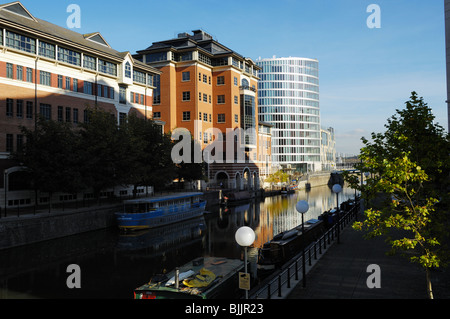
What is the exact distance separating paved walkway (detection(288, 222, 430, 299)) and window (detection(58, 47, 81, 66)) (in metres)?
38.2

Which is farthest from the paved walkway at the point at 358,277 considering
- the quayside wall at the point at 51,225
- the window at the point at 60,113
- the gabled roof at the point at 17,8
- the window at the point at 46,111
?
the gabled roof at the point at 17,8

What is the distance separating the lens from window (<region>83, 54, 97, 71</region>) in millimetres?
46625

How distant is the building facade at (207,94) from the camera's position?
7138 centimetres

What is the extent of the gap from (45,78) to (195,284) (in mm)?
36897

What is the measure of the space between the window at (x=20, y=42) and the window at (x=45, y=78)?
2.60 m

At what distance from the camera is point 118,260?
26344 millimetres

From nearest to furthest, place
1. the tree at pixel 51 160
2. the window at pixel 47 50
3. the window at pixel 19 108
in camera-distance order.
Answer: the tree at pixel 51 160, the window at pixel 19 108, the window at pixel 47 50

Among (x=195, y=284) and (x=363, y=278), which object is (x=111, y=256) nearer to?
(x=195, y=284)

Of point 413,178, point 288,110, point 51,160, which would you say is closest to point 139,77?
point 51,160

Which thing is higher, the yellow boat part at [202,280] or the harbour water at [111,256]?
the yellow boat part at [202,280]

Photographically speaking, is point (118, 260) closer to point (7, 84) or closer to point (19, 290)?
point (19, 290)

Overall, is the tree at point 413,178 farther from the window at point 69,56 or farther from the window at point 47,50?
the window at point 69,56
